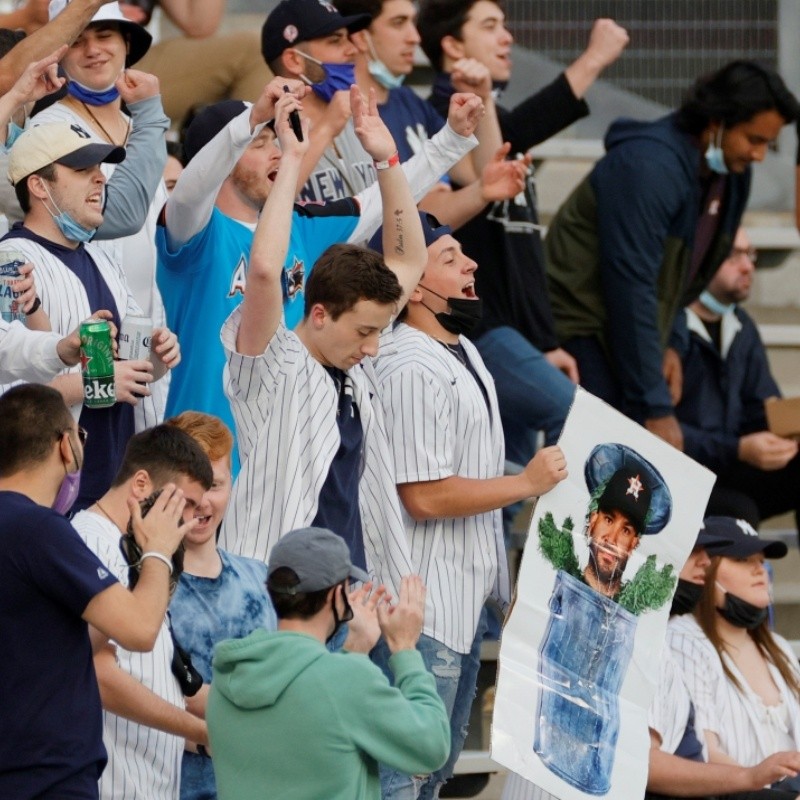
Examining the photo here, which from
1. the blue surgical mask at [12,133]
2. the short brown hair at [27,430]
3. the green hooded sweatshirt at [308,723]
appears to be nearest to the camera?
the green hooded sweatshirt at [308,723]

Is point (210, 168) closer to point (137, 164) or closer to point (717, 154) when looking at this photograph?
point (137, 164)

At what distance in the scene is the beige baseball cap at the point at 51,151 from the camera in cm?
494

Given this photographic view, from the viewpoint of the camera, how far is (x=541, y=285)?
697 cm

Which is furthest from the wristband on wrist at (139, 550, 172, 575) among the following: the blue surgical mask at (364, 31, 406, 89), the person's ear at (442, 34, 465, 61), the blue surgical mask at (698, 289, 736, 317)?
the blue surgical mask at (698, 289, 736, 317)

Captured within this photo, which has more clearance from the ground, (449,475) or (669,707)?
(449,475)

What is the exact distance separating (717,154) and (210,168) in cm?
308

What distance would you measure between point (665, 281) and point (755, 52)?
245cm

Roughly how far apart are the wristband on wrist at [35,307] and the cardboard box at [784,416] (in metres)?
3.62

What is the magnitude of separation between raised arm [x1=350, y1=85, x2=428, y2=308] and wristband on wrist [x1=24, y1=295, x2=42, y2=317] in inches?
38.4

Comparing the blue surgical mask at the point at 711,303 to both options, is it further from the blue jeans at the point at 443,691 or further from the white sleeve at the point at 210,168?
the white sleeve at the point at 210,168

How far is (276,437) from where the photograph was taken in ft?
15.5

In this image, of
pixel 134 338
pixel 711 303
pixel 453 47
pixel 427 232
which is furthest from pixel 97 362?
pixel 711 303

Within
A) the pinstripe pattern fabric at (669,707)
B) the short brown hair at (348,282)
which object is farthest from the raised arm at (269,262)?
the pinstripe pattern fabric at (669,707)

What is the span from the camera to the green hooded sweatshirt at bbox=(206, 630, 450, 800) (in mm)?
3645
